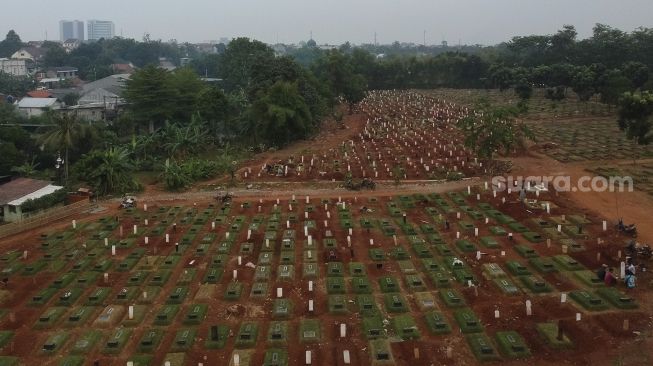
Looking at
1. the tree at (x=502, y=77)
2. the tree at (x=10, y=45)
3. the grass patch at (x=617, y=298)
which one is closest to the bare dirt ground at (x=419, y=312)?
the grass patch at (x=617, y=298)

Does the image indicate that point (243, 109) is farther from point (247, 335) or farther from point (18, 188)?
point (247, 335)

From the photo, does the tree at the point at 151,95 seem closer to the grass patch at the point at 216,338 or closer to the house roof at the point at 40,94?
the house roof at the point at 40,94

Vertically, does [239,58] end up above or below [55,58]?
below

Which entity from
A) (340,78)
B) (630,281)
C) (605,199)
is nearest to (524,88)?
(340,78)

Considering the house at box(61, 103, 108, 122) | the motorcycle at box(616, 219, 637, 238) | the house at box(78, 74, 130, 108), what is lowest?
the motorcycle at box(616, 219, 637, 238)

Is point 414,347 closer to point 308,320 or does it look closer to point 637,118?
point 308,320

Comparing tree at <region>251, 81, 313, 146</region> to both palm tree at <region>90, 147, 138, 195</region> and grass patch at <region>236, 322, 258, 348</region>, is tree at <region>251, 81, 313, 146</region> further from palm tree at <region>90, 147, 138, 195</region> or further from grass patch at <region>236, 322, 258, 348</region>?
grass patch at <region>236, 322, 258, 348</region>

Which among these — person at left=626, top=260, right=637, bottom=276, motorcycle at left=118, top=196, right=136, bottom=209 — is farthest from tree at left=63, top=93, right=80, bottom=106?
person at left=626, top=260, right=637, bottom=276
